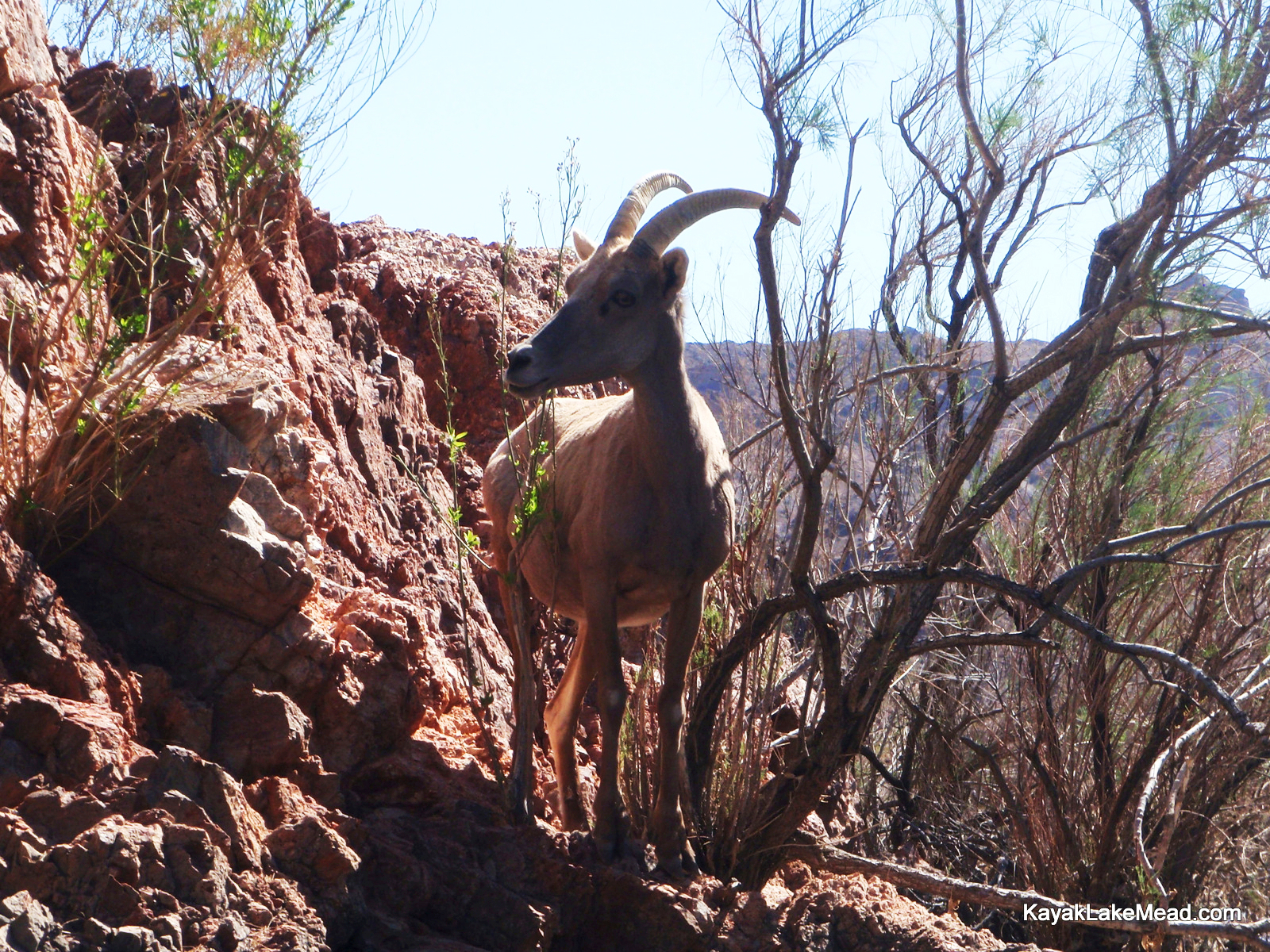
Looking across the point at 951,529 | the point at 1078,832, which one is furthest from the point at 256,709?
the point at 1078,832

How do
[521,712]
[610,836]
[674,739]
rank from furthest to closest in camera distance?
1. [521,712]
2. [674,739]
3. [610,836]

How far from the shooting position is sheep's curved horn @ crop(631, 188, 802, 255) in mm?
5145

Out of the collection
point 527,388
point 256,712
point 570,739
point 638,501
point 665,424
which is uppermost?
point 527,388

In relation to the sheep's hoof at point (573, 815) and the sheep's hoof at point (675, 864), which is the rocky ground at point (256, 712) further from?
the sheep's hoof at point (573, 815)

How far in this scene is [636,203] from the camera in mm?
5707

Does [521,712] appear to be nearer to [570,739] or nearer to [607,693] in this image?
[570,739]

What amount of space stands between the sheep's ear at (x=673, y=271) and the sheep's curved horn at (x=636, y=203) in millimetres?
412

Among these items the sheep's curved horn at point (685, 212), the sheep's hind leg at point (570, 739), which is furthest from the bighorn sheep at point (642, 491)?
the sheep's hind leg at point (570, 739)

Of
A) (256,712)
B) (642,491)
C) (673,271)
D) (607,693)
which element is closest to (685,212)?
(673,271)

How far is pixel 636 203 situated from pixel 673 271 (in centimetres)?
67

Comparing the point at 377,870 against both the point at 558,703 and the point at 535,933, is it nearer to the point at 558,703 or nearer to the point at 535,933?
the point at 535,933

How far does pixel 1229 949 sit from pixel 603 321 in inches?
212

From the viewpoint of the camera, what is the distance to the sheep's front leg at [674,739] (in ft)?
17.0

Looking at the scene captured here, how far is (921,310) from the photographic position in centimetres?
912
